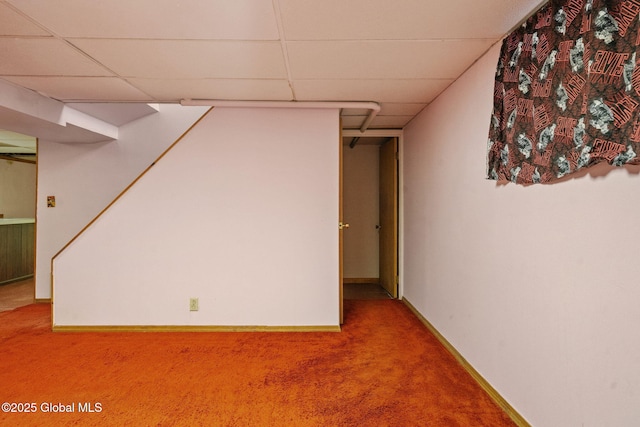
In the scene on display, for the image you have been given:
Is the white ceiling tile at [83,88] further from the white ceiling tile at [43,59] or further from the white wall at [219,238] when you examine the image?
the white wall at [219,238]

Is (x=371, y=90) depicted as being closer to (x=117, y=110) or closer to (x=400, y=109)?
(x=400, y=109)

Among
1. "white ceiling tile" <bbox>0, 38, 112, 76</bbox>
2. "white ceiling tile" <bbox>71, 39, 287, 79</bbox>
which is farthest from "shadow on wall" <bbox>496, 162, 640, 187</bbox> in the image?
"white ceiling tile" <bbox>0, 38, 112, 76</bbox>

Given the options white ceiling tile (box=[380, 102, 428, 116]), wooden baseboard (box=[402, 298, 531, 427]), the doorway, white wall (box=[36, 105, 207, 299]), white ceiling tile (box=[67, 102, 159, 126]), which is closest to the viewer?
wooden baseboard (box=[402, 298, 531, 427])

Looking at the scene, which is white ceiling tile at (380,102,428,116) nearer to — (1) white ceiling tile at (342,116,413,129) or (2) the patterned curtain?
(1) white ceiling tile at (342,116,413,129)

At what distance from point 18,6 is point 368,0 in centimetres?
173

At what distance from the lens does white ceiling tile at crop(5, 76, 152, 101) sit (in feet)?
8.12

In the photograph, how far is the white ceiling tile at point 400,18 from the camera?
1565mm

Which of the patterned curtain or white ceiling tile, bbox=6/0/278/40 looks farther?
white ceiling tile, bbox=6/0/278/40

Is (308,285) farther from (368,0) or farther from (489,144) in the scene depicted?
(368,0)

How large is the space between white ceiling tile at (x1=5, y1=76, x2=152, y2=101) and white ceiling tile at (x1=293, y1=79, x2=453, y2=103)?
142cm

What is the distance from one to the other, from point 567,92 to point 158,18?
198cm

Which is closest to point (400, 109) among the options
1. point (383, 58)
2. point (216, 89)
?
point (383, 58)

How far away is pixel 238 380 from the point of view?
2.21m

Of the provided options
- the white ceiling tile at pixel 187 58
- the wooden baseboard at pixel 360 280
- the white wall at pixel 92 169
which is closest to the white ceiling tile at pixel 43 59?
the white ceiling tile at pixel 187 58
